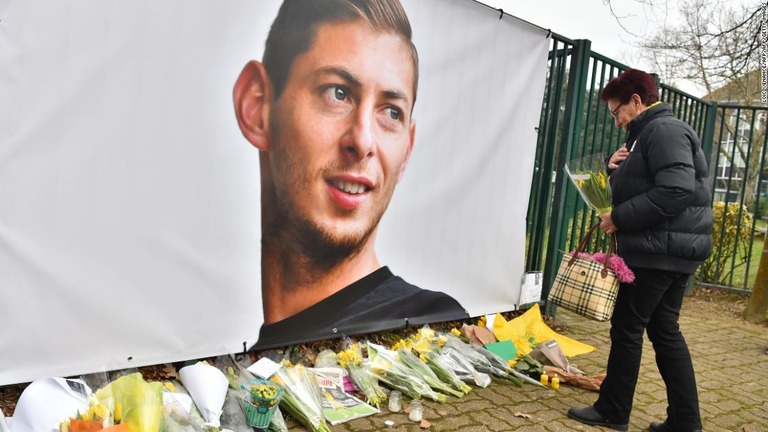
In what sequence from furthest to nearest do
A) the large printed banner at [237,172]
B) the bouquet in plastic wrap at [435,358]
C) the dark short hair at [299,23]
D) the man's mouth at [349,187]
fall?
1. the bouquet in plastic wrap at [435,358]
2. the man's mouth at [349,187]
3. the dark short hair at [299,23]
4. the large printed banner at [237,172]

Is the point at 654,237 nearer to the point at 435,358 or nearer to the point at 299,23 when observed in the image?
the point at 435,358

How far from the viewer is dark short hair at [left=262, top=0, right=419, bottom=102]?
345 centimetres

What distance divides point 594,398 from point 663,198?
155 centimetres

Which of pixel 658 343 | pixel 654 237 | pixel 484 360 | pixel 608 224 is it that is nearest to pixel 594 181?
pixel 608 224

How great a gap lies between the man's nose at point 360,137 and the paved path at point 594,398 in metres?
1.55

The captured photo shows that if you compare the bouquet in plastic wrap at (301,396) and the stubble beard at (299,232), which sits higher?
the stubble beard at (299,232)

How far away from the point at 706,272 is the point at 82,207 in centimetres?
808

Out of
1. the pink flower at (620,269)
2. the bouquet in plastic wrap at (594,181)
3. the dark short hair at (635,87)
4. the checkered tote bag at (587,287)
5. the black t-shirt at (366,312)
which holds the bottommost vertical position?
the black t-shirt at (366,312)

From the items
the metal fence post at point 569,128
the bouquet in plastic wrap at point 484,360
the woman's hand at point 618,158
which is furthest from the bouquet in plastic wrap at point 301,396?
the metal fence post at point 569,128

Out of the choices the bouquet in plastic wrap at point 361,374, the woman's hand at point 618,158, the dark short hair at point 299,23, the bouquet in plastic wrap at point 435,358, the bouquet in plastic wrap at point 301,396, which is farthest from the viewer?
the bouquet in plastic wrap at point 435,358

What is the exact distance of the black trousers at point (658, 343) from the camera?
11.1ft

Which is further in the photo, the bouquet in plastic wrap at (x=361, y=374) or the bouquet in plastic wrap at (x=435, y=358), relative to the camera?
the bouquet in plastic wrap at (x=435, y=358)

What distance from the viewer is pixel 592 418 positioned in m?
3.59

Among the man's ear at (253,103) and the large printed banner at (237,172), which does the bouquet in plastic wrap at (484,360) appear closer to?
the large printed banner at (237,172)
